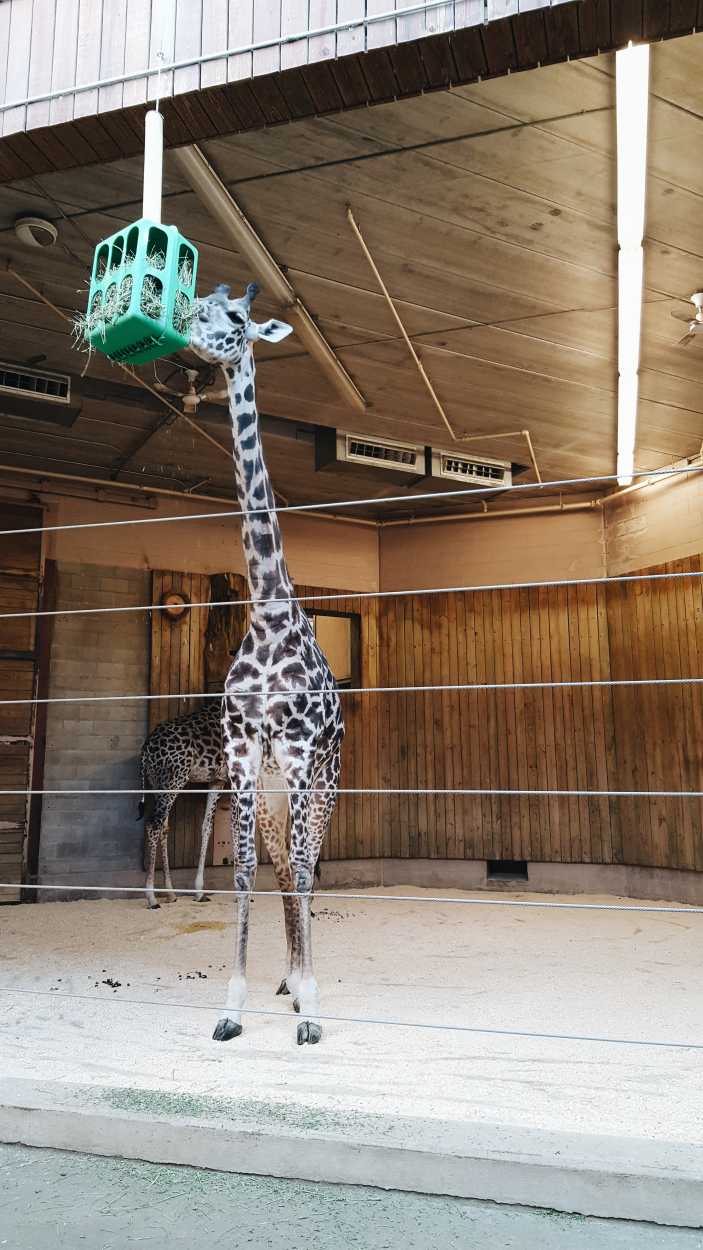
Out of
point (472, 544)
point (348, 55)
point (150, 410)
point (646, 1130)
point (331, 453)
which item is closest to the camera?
point (646, 1130)

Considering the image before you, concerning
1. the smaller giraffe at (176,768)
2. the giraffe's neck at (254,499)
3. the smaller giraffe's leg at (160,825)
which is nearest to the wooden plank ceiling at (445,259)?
the giraffe's neck at (254,499)

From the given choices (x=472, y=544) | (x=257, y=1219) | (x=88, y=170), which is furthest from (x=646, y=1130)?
(x=472, y=544)

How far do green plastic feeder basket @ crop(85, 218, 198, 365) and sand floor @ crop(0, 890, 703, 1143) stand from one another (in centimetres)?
185

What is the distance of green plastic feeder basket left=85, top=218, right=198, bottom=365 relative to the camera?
2.13 metres

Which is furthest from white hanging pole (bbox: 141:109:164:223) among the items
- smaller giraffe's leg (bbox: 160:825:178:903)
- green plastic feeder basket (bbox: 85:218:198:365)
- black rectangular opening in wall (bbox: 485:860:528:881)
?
black rectangular opening in wall (bbox: 485:860:528:881)

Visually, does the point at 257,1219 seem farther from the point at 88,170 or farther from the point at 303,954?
the point at 88,170

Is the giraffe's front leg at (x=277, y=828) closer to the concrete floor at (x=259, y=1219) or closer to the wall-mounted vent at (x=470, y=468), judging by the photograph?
the concrete floor at (x=259, y=1219)

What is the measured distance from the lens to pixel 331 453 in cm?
597

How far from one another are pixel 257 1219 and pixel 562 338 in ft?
13.8

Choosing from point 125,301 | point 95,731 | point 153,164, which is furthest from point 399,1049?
point 95,731

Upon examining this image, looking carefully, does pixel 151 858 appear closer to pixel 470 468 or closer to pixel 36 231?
pixel 470 468

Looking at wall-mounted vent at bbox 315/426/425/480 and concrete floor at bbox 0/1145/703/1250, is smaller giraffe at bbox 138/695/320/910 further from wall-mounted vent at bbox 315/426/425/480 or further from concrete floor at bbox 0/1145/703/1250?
concrete floor at bbox 0/1145/703/1250

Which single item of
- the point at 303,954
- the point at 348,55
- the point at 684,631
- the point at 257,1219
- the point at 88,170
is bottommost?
the point at 257,1219

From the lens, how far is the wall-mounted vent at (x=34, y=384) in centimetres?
501
